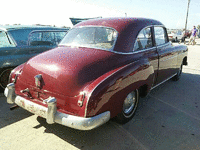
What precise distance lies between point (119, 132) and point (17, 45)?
10.1 feet

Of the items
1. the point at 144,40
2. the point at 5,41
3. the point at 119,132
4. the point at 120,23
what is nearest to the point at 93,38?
the point at 120,23

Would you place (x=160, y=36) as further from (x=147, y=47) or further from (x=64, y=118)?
(x=64, y=118)

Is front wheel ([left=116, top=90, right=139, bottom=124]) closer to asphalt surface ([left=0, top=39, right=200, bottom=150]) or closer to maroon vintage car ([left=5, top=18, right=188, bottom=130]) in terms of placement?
maroon vintage car ([left=5, top=18, right=188, bottom=130])

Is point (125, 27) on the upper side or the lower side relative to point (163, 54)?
upper

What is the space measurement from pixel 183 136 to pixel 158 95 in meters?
1.67

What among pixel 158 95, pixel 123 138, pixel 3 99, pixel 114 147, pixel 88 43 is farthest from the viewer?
pixel 158 95

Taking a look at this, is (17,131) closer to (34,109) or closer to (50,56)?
(34,109)

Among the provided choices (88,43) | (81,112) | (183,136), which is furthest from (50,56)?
(183,136)

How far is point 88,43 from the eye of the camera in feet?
10.0

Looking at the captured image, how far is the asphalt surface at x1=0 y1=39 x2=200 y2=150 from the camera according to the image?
2404 mm

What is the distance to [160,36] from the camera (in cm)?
411

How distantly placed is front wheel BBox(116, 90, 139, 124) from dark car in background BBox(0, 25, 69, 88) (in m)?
2.67

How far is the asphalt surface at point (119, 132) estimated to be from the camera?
2.40 metres

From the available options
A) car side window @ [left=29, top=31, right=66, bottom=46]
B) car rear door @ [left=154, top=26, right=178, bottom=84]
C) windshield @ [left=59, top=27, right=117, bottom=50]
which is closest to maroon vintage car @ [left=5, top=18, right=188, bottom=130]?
windshield @ [left=59, top=27, right=117, bottom=50]
